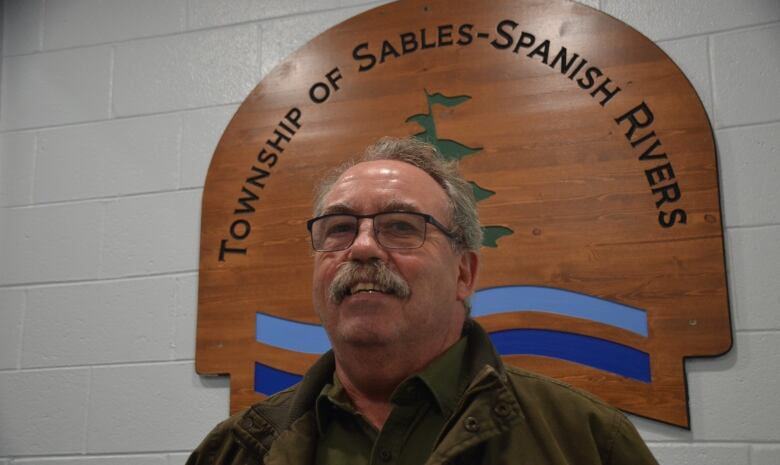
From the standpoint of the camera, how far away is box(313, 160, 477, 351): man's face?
3.50 ft

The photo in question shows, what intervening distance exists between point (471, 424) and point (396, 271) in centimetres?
25

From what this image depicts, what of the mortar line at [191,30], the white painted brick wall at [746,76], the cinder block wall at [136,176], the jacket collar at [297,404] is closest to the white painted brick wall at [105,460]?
the cinder block wall at [136,176]

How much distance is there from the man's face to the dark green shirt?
5 centimetres

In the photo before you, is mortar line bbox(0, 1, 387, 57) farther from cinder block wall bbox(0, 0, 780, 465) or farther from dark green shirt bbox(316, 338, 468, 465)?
dark green shirt bbox(316, 338, 468, 465)

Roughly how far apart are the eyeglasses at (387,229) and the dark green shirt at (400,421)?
7.1 inches

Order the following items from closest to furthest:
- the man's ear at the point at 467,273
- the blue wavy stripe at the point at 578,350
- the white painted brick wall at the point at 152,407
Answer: the man's ear at the point at 467,273 < the blue wavy stripe at the point at 578,350 < the white painted brick wall at the point at 152,407

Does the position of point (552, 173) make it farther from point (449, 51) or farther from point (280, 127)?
point (280, 127)

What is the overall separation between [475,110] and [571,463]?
89 centimetres

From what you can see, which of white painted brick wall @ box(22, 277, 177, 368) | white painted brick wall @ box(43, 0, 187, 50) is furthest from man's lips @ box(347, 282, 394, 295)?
white painted brick wall @ box(43, 0, 187, 50)

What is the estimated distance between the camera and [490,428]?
961 mm

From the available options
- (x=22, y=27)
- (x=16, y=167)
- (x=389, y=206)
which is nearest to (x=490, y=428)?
(x=389, y=206)

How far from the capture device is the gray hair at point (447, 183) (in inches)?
47.3

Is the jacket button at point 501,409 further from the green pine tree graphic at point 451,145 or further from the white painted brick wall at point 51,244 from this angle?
the white painted brick wall at point 51,244

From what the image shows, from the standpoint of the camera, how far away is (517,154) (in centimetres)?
161
